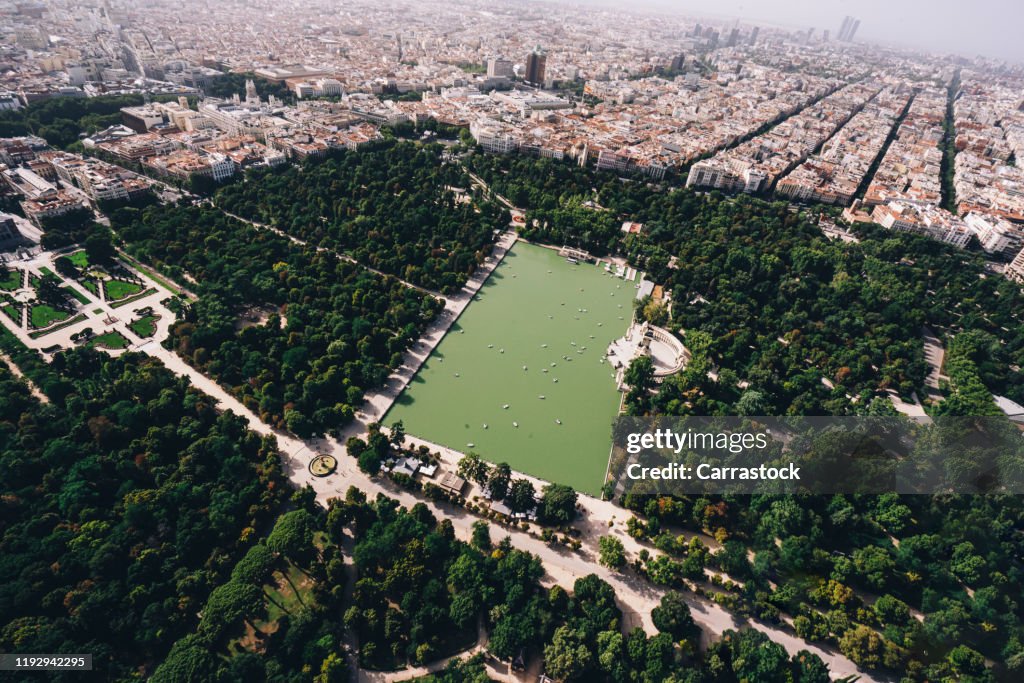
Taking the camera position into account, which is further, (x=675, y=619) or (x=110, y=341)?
(x=110, y=341)

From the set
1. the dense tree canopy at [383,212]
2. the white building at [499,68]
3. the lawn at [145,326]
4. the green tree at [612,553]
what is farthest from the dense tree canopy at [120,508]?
the white building at [499,68]

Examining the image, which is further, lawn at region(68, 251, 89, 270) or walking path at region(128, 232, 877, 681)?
lawn at region(68, 251, 89, 270)

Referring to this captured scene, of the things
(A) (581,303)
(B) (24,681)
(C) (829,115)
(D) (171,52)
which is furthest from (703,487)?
(D) (171,52)

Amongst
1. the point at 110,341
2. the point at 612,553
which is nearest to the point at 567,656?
the point at 612,553

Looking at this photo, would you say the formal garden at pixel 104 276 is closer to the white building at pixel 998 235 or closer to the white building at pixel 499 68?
the white building at pixel 998 235

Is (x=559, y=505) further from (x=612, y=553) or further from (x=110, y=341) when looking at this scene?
(x=110, y=341)

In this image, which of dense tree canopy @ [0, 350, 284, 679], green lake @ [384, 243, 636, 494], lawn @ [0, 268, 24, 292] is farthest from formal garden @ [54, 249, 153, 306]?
green lake @ [384, 243, 636, 494]

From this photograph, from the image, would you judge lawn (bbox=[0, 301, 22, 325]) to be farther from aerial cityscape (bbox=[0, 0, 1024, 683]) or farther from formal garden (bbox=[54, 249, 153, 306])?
formal garden (bbox=[54, 249, 153, 306])

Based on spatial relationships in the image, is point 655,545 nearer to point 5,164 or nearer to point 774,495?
point 774,495
